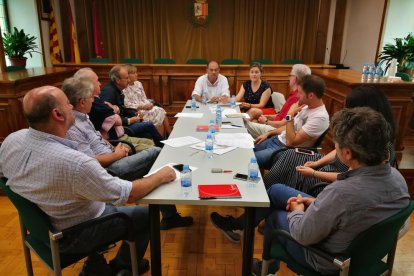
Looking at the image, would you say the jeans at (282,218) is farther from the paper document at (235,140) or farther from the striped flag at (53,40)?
the striped flag at (53,40)

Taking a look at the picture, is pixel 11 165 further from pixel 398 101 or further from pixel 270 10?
pixel 270 10

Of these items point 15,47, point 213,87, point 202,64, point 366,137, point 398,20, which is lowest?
point 213,87

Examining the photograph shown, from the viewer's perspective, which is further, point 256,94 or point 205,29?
point 205,29

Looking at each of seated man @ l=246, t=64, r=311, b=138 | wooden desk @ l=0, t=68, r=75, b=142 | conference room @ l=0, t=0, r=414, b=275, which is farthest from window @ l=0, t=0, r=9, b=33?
seated man @ l=246, t=64, r=311, b=138

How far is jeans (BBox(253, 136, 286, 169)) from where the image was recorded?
2.57m

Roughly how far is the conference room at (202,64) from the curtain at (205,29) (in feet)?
0.08

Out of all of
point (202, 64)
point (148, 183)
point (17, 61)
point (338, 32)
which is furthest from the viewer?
point (338, 32)

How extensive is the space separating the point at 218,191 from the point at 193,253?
864 millimetres

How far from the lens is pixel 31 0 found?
220 inches

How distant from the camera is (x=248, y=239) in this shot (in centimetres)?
158

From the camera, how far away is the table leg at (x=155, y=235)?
60.8 inches

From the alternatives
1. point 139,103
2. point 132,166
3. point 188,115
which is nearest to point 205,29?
point 139,103

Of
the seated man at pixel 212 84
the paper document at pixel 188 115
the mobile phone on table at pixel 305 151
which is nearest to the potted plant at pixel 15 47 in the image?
the seated man at pixel 212 84

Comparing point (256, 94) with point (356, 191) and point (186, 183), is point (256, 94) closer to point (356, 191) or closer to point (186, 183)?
point (186, 183)
